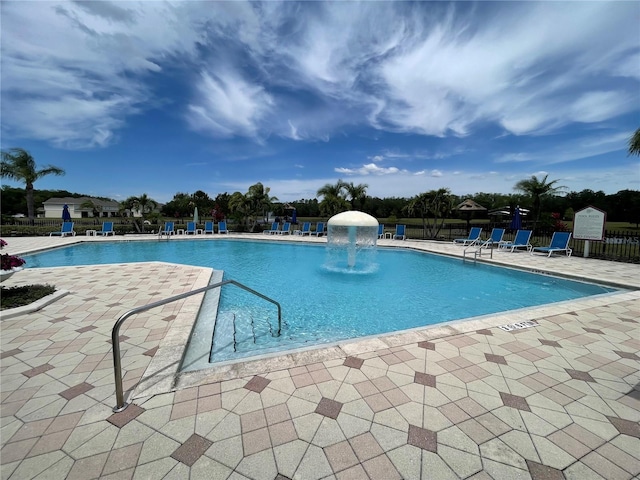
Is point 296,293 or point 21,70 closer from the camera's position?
point 21,70

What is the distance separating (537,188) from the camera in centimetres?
2036

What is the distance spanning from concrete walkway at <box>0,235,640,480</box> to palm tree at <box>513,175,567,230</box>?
20.8m

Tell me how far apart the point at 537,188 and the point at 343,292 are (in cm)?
2136

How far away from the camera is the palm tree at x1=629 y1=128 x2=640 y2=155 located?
1125cm

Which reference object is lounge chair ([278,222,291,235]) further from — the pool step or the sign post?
the sign post

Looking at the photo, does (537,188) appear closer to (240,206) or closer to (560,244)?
(560,244)

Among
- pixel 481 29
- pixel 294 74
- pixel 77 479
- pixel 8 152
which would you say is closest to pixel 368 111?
pixel 294 74

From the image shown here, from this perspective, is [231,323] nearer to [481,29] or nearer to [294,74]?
[481,29]

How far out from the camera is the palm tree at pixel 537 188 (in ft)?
65.4

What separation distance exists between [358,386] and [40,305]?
18.6 feet

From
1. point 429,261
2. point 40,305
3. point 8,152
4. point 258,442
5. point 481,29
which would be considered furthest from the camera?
point 8,152

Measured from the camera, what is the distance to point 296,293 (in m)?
7.09

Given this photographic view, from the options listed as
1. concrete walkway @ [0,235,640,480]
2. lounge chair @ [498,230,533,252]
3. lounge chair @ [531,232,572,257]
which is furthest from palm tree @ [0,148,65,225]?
lounge chair @ [531,232,572,257]

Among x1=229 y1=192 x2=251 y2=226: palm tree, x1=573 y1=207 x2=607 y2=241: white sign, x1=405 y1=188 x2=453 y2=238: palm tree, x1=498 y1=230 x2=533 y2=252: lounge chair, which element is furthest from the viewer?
x1=229 y1=192 x2=251 y2=226: palm tree
